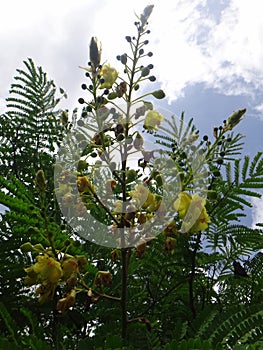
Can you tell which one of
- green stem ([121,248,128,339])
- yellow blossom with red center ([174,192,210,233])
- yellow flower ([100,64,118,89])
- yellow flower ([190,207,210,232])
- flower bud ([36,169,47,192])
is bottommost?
green stem ([121,248,128,339])

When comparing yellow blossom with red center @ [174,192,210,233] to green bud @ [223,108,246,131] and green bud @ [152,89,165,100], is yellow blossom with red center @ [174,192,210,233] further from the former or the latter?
green bud @ [152,89,165,100]

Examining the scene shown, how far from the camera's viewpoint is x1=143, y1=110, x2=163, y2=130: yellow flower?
1.93m

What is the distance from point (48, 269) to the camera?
5.11 ft

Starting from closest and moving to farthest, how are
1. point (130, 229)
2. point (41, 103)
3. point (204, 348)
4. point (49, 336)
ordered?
1. point (204, 348)
2. point (130, 229)
3. point (49, 336)
4. point (41, 103)

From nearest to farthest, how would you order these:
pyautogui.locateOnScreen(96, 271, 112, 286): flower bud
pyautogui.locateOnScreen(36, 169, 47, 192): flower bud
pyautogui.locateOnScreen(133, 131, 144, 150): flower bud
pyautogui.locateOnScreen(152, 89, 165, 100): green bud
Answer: pyautogui.locateOnScreen(36, 169, 47, 192): flower bud → pyautogui.locateOnScreen(96, 271, 112, 286): flower bud → pyautogui.locateOnScreen(133, 131, 144, 150): flower bud → pyautogui.locateOnScreen(152, 89, 165, 100): green bud

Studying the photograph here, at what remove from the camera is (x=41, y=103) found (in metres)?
3.54

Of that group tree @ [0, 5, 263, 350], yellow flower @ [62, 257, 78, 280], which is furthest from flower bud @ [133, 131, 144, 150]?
yellow flower @ [62, 257, 78, 280]

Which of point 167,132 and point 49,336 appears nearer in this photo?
point 49,336

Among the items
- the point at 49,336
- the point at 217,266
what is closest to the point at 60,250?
the point at 49,336

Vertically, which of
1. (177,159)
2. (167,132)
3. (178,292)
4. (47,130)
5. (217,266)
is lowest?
(178,292)

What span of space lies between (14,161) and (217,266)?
4.65 feet

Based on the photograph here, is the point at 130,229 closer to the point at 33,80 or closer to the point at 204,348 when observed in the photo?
the point at 204,348

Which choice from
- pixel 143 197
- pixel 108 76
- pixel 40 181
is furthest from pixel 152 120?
pixel 40 181

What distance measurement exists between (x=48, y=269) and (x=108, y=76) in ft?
2.58
